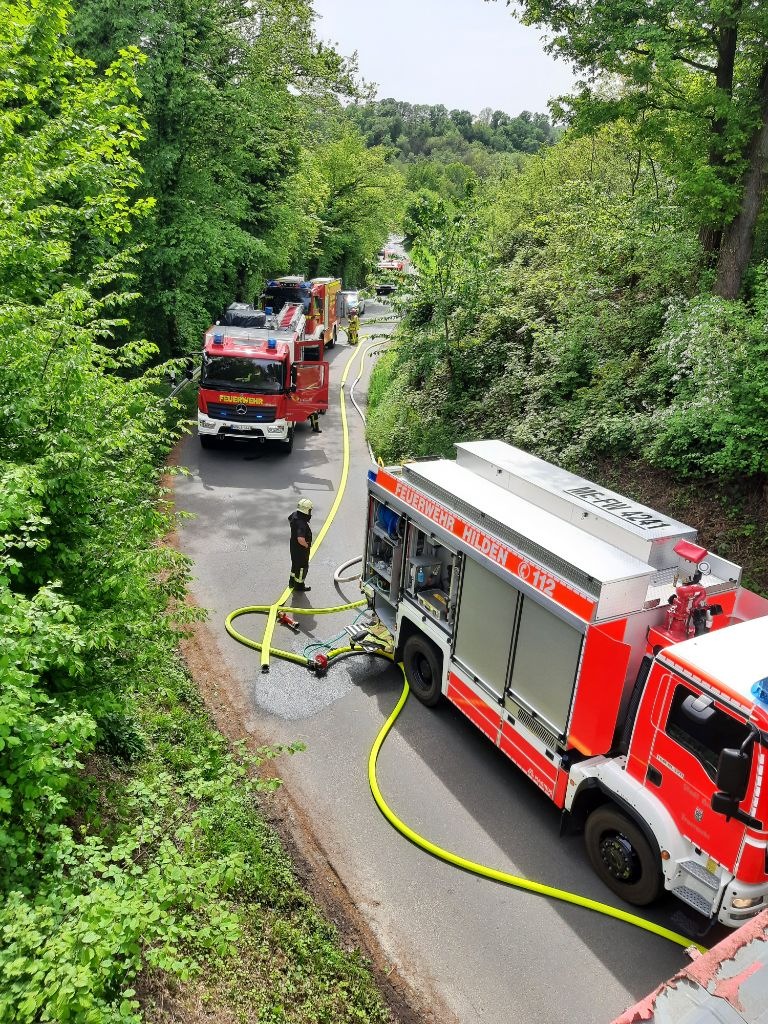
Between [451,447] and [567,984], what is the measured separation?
37.8 feet

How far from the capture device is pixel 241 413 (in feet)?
57.6

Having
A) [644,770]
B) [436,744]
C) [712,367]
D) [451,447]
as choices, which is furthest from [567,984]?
[451,447]

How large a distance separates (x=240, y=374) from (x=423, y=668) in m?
10.5

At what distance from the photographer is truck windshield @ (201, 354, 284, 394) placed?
17.5 m

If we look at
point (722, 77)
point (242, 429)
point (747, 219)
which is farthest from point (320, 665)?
point (722, 77)

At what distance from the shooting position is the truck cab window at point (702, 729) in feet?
18.5

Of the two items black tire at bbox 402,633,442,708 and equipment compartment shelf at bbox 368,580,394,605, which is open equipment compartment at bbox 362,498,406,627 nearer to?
equipment compartment shelf at bbox 368,580,394,605

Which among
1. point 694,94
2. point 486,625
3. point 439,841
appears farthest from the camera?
point 694,94

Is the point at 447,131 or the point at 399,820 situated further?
the point at 447,131

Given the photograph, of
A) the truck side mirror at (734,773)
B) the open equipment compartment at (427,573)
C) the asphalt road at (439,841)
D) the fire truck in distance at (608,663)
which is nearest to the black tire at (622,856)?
the fire truck in distance at (608,663)

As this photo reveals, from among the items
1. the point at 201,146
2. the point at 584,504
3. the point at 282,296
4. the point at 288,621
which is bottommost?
the point at 288,621

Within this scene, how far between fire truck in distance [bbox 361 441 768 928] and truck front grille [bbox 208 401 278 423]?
8.89m

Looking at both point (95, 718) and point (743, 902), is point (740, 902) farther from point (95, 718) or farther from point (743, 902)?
point (95, 718)

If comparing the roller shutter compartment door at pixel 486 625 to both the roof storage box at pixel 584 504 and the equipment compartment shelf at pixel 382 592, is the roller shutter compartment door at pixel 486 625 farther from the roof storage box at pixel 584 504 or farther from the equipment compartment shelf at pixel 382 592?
the equipment compartment shelf at pixel 382 592
